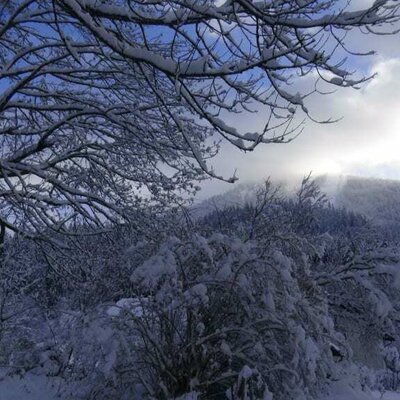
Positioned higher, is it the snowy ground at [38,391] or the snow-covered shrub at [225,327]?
the snow-covered shrub at [225,327]

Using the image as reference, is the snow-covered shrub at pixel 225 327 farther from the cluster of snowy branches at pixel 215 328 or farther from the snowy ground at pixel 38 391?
the snowy ground at pixel 38 391

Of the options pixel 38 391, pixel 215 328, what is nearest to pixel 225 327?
pixel 215 328

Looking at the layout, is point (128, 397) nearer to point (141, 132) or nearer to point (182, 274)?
point (182, 274)

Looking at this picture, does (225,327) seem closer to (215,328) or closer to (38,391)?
(215,328)

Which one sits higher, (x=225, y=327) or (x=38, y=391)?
(x=225, y=327)

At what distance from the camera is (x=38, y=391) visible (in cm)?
529

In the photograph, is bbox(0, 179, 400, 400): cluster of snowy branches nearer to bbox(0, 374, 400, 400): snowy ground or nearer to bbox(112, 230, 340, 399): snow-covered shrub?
bbox(112, 230, 340, 399): snow-covered shrub

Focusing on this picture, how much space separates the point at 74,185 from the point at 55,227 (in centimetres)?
113

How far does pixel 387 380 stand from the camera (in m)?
17.7

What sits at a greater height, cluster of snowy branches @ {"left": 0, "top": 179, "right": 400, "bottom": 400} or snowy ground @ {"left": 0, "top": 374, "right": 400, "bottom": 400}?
cluster of snowy branches @ {"left": 0, "top": 179, "right": 400, "bottom": 400}

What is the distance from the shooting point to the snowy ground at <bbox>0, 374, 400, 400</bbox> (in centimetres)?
506

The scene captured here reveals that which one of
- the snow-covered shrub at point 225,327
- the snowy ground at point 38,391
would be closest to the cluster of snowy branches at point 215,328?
the snow-covered shrub at point 225,327

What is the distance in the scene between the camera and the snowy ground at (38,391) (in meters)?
5.06

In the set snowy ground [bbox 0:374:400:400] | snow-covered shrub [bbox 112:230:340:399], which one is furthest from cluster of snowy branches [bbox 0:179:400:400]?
snowy ground [bbox 0:374:400:400]
